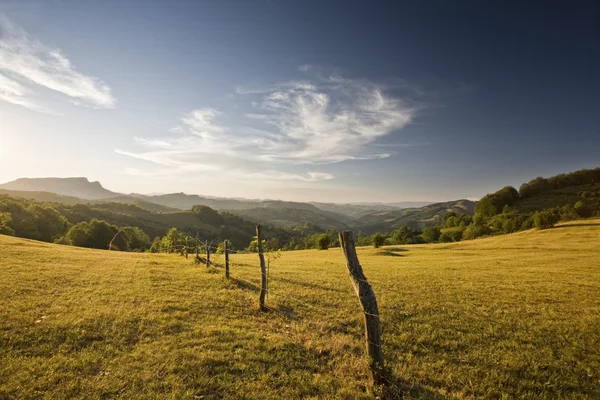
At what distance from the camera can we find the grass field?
6.90 meters

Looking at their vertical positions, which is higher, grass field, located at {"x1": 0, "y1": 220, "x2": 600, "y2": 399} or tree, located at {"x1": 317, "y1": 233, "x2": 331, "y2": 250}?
grass field, located at {"x1": 0, "y1": 220, "x2": 600, "y2": 399}

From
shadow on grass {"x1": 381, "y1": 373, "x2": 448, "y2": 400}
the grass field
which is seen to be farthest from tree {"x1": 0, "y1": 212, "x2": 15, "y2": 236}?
shadow on grass {"x1": 381, "y1": 373, "x2": 448, "y2": 400}

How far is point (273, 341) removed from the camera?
369 inches

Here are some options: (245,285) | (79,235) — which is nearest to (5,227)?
(79,235)

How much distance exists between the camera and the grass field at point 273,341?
22.6 feet

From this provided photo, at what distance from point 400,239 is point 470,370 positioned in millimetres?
94855

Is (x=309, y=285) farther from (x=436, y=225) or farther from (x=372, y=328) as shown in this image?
(x=436, y=225)

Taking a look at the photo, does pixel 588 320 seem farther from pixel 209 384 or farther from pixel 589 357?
pixel 209 384

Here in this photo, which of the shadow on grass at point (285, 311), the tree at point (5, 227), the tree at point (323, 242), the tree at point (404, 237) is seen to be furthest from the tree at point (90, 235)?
the tree at point (404, 237)

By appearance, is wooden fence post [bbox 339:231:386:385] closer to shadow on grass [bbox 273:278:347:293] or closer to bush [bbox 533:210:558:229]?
shadow on grass [bbox 273:278:347:293]

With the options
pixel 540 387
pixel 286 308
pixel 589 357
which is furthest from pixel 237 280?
pixel 589 357

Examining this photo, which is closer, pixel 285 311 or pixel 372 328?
pixel 372 328

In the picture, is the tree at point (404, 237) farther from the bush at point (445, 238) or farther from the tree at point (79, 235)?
the tree at point (79, 235)

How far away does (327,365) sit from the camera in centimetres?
813
